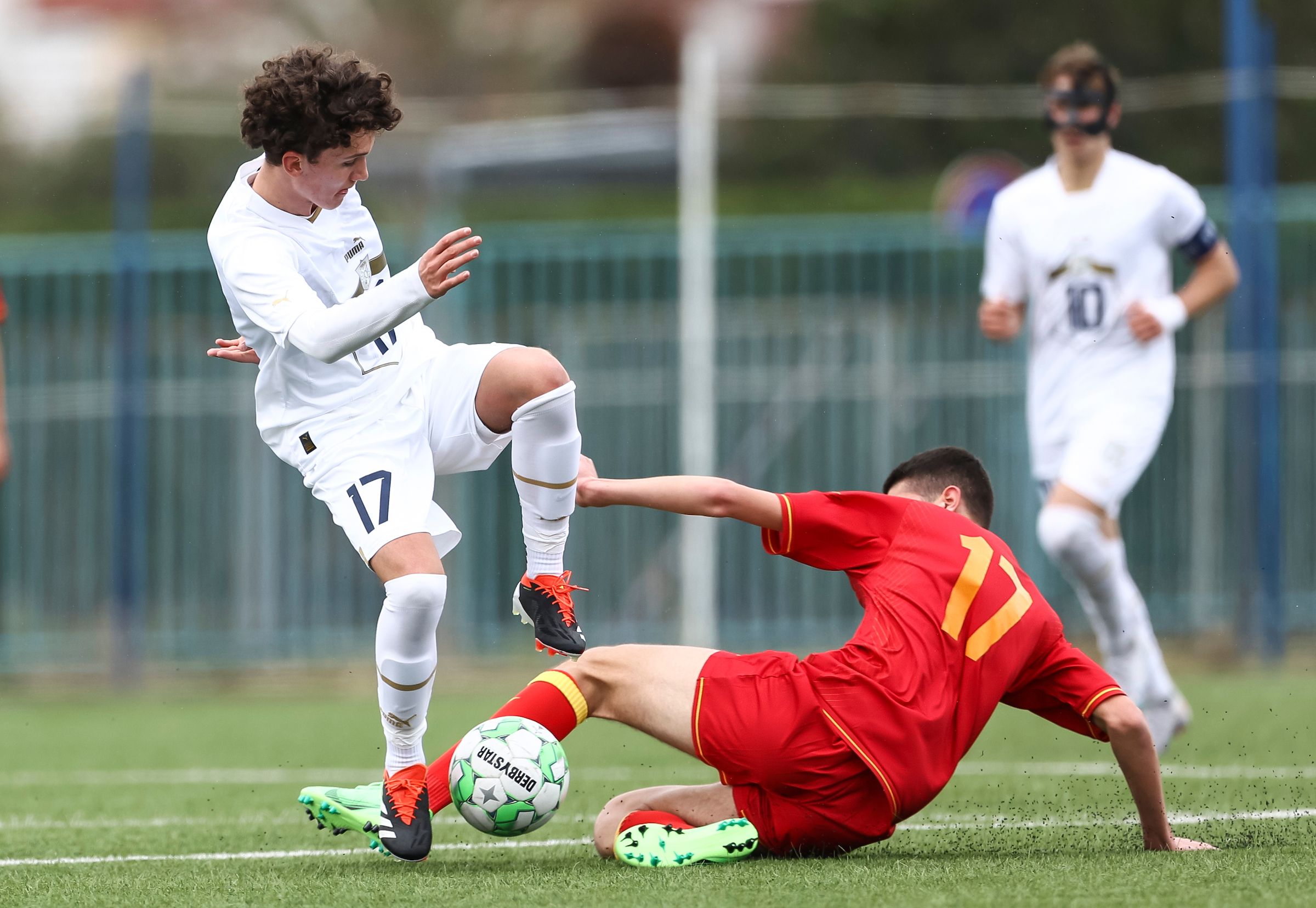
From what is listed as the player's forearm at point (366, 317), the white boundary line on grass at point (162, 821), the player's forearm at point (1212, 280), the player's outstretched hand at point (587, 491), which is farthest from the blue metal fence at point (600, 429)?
the player's forearm at point (366, 317)

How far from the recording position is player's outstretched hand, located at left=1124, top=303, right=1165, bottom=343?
6.19 meters

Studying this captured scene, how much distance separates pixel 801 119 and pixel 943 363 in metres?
7.08

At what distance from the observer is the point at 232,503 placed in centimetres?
1116

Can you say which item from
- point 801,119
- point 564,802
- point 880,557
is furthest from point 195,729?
point 801,119

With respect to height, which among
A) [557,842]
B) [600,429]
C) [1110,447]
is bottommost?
[557,842]

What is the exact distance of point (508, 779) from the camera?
3.79 metres

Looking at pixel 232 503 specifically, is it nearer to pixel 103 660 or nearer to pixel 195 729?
pixel 103 660

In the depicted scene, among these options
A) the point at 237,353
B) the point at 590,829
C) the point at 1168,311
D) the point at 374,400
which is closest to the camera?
the point at 374,400

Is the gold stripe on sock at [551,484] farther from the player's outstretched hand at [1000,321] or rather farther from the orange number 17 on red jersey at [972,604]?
the player's outstretched hand at [1000,321]

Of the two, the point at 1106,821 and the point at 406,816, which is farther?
the point at 1106,821

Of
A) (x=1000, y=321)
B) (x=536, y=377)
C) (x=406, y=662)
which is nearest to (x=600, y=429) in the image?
(x=1000, y=321)

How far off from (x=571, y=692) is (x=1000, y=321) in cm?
283

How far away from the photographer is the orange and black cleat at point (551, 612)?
159 inches

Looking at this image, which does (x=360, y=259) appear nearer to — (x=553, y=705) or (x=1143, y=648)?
(x=553, y=705)
